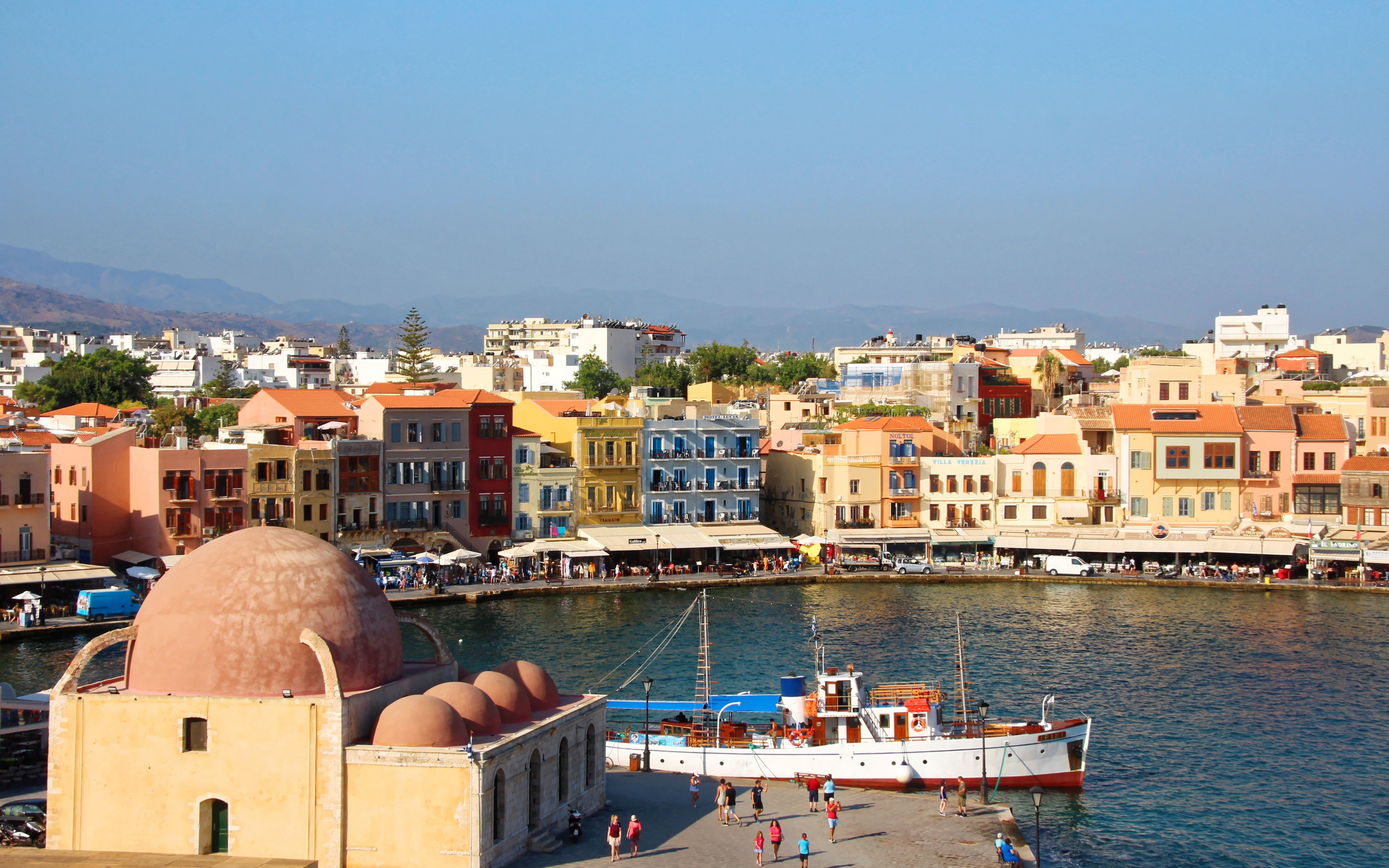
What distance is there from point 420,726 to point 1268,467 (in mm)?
56594

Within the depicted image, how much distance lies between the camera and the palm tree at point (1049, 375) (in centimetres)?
10131

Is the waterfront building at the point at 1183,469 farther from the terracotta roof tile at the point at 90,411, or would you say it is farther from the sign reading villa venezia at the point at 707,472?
the terracotta roof tile at the point at 90,411

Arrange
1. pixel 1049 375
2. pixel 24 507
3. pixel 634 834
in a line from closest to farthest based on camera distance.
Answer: pixel 634 834 → pixel 24 507 → pixel 1049 375

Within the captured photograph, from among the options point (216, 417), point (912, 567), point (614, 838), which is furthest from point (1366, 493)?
point (216, 417)

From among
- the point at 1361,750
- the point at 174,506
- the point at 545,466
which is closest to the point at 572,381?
the point at 545,466

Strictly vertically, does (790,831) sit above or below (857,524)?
below

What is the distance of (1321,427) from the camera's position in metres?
69.3

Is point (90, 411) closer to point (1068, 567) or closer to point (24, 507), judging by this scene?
point (24, 507)

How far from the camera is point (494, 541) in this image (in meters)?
65.1

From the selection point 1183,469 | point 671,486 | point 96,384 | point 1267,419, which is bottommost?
point 671,486

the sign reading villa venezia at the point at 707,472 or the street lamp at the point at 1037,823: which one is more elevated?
the sign reading villa venezia at the point at 707,472

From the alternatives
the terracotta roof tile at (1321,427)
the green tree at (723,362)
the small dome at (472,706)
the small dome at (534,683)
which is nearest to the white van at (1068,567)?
the terracotta roof tile at (1321,427)

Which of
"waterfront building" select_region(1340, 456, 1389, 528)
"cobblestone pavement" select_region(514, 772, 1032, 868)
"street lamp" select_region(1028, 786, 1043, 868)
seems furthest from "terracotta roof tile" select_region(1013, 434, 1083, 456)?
"cobblestone pavement" select_region(514, 772, 1032, 868)

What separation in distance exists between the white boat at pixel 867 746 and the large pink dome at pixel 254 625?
418 inches
